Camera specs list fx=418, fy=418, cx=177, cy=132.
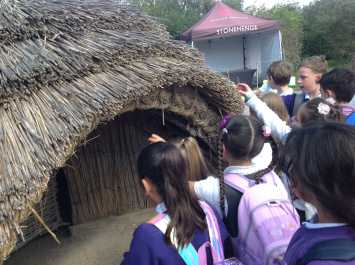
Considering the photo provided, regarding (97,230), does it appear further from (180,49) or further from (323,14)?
(323,14)

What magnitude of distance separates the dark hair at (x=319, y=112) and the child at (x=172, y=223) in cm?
119

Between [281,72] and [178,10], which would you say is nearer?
[281,72]

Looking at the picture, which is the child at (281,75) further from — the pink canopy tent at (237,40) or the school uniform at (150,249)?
the pink canopy tent at (237,40)

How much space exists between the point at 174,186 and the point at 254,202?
0.43 metres

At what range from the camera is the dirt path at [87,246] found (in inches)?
193

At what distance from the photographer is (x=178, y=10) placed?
102ft

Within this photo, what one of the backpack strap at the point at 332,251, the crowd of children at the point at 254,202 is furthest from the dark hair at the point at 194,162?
the backpack strap at the point at 332,251

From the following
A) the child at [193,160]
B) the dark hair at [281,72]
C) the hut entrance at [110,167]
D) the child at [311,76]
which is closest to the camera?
the child at [193,160]

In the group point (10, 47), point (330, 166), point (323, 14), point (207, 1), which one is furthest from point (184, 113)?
point (207, 1)

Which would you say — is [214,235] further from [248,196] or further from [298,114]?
[298,114]

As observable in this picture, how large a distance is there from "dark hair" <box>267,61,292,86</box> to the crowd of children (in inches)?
71.6

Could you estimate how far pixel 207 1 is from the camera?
32094 mm

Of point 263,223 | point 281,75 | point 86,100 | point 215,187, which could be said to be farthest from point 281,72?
point 263,223

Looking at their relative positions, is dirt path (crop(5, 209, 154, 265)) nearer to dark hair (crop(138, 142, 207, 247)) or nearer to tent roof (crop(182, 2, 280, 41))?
dark hair (crop(138, 142, 207, 247))
